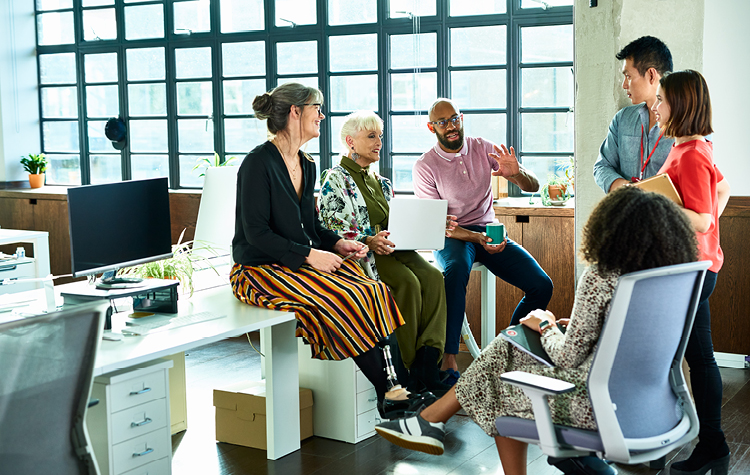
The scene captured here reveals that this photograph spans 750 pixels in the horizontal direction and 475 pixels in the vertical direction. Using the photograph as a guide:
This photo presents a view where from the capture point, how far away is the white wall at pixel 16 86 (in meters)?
7.79

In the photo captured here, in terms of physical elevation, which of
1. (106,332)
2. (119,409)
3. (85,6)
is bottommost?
(119,409)

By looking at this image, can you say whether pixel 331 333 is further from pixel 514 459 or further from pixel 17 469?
pixel 17 469

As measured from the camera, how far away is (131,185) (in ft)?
9.47

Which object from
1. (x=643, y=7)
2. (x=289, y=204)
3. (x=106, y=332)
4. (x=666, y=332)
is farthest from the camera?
(x=643, y=7)

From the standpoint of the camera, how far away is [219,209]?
4469 mm

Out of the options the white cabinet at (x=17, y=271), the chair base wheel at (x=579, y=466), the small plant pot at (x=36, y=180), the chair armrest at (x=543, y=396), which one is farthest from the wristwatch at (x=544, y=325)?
the small plant pot at (x=36, y=180)

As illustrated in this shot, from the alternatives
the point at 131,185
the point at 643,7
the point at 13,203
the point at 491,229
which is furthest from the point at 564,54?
the point at 13,203

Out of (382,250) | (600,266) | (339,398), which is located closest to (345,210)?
(382,250)

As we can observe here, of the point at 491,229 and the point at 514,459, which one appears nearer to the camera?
the point at 514,459

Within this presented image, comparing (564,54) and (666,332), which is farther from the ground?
(564,54)

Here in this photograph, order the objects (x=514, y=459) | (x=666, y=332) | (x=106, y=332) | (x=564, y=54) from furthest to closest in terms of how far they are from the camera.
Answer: (x=564, y=54), (x=106, y=332), (x=514, y=459), (x=666, y=332)

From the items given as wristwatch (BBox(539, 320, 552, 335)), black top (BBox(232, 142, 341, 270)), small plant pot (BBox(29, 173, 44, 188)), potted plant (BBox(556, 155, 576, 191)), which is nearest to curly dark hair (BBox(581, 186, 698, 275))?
wristwatch (BBox(539, 320, 552, 335))

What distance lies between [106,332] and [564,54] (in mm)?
4135

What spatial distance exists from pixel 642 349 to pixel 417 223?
5.71 ft
